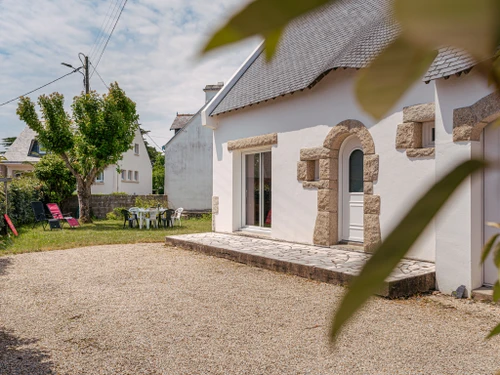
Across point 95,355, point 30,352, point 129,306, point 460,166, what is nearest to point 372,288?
point 460,166

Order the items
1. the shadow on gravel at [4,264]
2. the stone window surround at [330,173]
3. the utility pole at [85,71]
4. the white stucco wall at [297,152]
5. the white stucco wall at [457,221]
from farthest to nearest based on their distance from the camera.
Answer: the utility pole at [85,71] → the shadow on gravel at [4,264] → the stone window surround at [330,173] → the white stucco wall at [297,152] → the white stucco wall at [457,221]

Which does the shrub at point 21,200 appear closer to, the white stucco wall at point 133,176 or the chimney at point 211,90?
the white stucco wall at point 133,176

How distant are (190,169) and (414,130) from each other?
16573mm

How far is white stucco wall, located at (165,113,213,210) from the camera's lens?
71.0 feet

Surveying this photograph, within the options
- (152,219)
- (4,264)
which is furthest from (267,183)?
(152,219)

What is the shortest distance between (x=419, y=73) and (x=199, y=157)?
21813 millimetres

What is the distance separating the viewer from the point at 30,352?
361 cm

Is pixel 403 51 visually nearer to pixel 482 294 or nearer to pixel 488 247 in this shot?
pixel 488 247

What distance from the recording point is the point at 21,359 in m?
3.48

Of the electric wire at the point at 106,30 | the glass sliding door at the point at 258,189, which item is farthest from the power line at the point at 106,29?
the glass sliding door at the point at 258,189

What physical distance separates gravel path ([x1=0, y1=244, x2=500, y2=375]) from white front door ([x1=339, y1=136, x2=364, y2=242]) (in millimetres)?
2046

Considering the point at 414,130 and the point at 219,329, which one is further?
the point at 414,130

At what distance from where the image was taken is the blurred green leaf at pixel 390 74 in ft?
0.69

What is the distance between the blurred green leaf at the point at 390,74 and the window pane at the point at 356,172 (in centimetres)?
759
